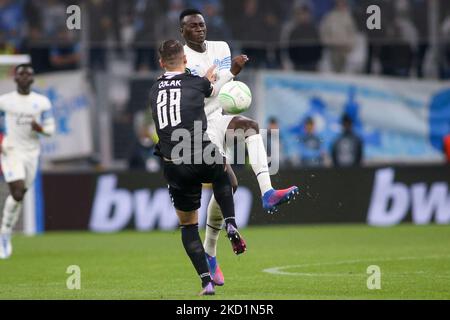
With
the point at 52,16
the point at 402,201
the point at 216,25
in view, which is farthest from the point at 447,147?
the point at 52,16

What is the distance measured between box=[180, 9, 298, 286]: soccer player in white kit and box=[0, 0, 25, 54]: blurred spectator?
11.3m

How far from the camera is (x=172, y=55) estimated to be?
10789 mm

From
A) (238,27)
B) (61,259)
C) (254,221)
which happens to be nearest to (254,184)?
(254,221)

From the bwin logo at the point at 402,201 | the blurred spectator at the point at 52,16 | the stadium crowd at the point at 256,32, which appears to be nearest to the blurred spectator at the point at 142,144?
the stadium crowd at the point at 256,32

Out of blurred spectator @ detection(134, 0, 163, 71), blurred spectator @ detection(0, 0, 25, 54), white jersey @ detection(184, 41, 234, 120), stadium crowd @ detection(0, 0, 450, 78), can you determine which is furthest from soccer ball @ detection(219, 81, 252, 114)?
blurred spectator @ detection(0, 0, 25, 54)

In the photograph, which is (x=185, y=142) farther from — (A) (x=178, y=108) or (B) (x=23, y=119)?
(B) (x=23, y=119)

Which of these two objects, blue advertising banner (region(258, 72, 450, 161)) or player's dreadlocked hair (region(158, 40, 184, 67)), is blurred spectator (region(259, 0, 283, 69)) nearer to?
blue advertising banner (region(258, 72, 450, 161))

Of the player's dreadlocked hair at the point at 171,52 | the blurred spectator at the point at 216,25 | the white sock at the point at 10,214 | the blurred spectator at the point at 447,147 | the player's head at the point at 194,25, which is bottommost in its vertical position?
the white sock at the point at 10,214

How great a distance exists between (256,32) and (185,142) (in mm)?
11297

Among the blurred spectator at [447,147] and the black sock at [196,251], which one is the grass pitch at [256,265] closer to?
the black sock at [196,251]

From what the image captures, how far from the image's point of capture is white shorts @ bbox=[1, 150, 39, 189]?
704 inches

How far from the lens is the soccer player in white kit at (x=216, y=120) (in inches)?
471

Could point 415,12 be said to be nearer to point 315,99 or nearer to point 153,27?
point 315,99

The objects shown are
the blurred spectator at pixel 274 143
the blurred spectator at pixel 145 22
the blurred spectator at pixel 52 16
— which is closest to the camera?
the blurred spectator at pixel 274 143
